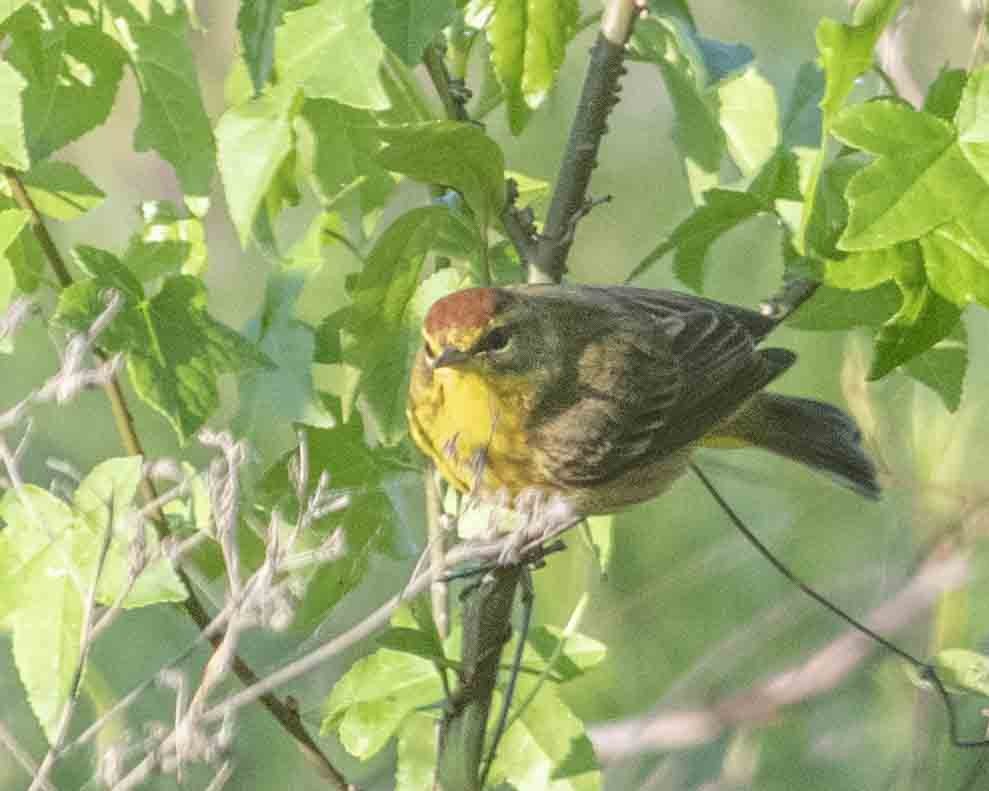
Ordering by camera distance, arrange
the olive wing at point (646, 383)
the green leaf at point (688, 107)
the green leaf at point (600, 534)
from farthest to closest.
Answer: the olive wing at point (646, 383), the green leaf at point (600, 534), the green leaf at point (688, 107)

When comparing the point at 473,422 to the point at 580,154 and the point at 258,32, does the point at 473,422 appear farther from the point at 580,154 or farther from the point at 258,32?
the point at 258,32

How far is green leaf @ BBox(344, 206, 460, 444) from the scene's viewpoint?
2531mm

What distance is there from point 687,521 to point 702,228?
7.62 feet

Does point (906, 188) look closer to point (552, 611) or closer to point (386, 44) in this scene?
point (386, 44)

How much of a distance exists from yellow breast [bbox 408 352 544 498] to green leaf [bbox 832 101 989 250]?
0.94 m

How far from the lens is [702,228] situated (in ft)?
8.50

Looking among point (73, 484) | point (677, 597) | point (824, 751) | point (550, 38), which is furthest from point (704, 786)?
point (550, 38)

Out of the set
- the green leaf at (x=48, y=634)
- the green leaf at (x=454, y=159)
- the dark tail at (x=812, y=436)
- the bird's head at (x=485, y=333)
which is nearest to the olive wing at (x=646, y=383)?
the bird's head at (x=485, y=333)

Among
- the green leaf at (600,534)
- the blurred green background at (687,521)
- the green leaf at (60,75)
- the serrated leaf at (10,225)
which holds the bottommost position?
the blurred green background at (687,521)

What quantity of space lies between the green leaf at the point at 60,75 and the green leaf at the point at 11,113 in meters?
0.18

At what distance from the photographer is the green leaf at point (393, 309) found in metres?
2.53

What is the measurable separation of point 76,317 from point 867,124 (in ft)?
3.71

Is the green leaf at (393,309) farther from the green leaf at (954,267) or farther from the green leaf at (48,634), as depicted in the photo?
the green leaf at (954,267)

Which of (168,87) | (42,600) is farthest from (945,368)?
(42,600)
